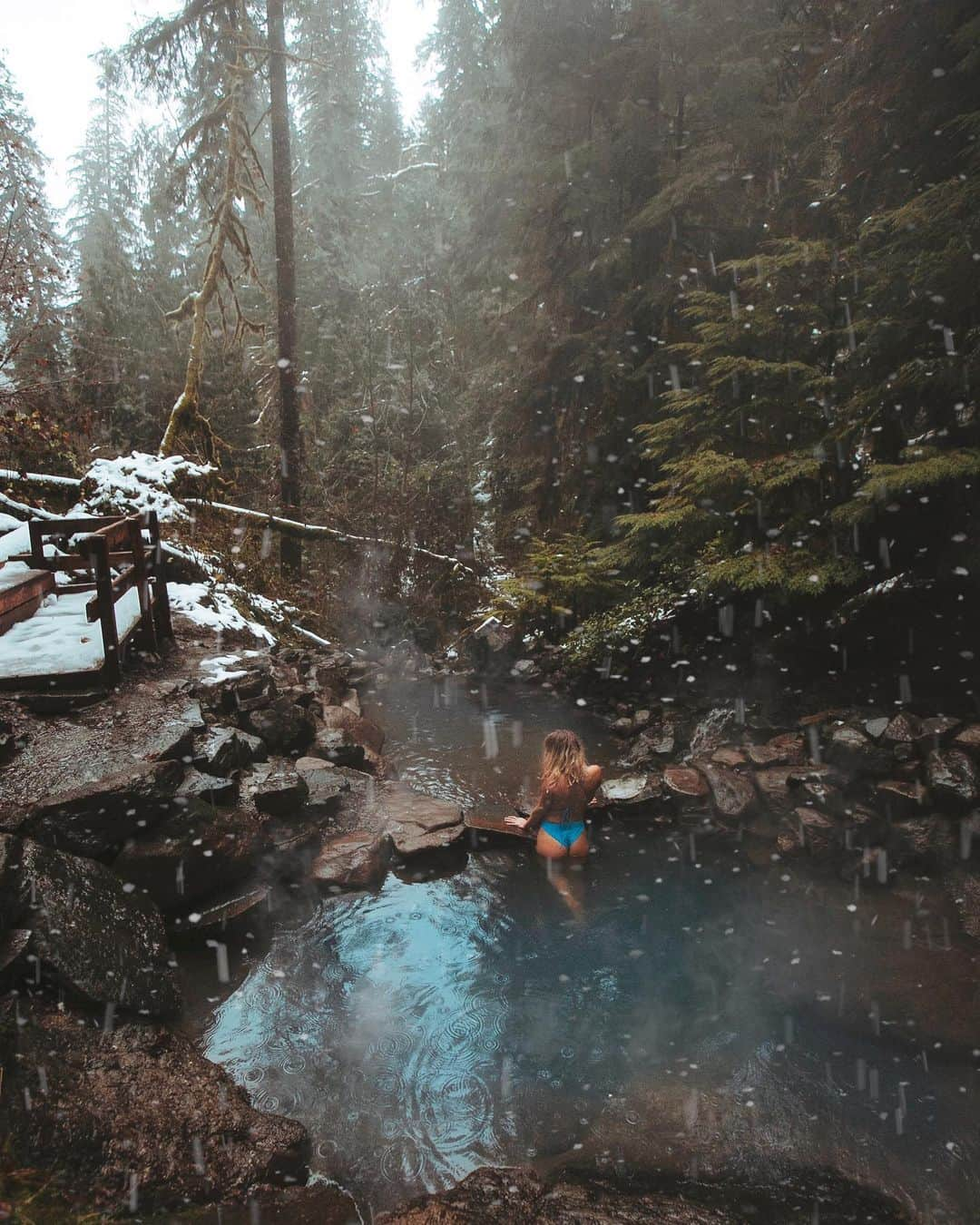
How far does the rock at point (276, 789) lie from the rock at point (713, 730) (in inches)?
206

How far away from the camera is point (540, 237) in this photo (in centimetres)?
1316

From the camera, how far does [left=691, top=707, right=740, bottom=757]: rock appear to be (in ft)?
32.9

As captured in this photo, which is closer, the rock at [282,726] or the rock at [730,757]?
the rock at [730,757]

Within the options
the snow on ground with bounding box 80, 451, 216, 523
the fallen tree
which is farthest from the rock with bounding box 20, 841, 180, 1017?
the fallen tree

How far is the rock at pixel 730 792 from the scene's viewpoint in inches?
319

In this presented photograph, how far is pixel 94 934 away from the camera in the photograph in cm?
455

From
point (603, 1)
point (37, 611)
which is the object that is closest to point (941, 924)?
point (37, 611)

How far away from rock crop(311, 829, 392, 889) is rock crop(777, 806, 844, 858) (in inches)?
164

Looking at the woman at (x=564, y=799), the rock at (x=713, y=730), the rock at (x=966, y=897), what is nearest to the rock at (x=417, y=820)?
the woman at (x=564, y=799)

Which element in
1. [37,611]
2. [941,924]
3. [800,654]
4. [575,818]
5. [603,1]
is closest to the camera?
[941,924]

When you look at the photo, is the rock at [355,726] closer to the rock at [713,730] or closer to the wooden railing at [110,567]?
the wooden railing at [110,567]

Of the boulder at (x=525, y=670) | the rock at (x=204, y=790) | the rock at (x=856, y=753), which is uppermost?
the rock at (x=204, y=790)

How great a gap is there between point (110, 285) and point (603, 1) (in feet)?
56.3

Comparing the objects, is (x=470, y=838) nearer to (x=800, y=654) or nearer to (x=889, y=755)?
(x=889, y=755)
